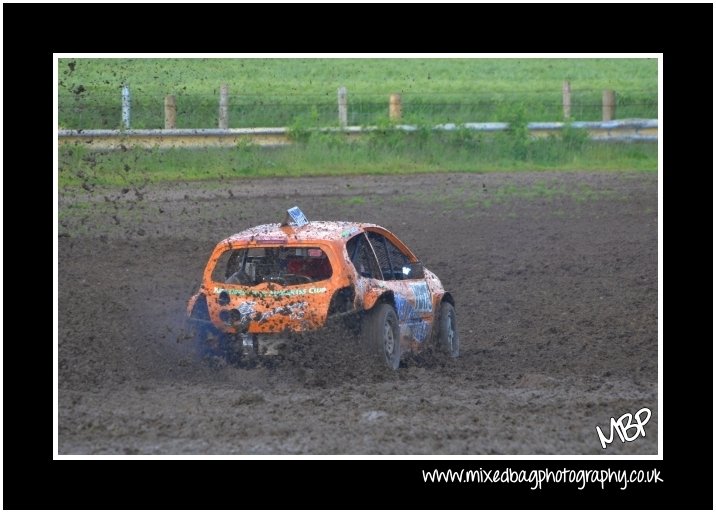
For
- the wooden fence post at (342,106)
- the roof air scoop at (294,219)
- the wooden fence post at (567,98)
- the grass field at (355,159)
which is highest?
the wooden fence post at (567,98)

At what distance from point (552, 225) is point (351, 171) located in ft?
18.5

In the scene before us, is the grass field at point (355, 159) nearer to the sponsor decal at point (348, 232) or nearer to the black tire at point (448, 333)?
the black tire at point (448, 333)

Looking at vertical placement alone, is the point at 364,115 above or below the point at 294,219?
above

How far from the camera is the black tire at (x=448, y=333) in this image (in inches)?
472

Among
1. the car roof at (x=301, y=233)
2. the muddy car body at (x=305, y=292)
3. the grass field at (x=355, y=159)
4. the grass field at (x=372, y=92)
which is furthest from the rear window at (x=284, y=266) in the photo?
the grass field at (x=355, y=159)

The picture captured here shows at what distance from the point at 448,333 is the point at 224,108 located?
1196 cm

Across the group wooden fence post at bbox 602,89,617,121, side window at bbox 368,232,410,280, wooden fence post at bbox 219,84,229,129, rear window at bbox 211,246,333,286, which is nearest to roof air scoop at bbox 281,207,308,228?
rear window at bbox 211,246,333,286

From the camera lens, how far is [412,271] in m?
11.6

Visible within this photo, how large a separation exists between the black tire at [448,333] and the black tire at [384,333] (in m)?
1.27

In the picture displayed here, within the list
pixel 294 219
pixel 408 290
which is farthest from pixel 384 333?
pixel 294 219

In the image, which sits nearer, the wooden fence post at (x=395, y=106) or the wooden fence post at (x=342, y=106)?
the wooden fence post at (x=342, y=106)

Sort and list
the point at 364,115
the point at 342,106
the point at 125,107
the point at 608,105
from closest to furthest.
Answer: the point at 125,107 < the point at 342,106 < the point at 364,115 < the point at 608,105

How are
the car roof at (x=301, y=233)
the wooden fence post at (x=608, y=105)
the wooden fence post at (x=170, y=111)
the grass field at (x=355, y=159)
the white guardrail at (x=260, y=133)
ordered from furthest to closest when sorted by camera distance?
the wooden fence post at (x=608, y=105)
the grass field at (x=355, y=159)
the wooden fence post at (x=170, y=111)
the white guardrail at (x=260, y=133)
the car roof at (x=301, y=233)

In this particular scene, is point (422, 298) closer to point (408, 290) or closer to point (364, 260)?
point (408, 290)
